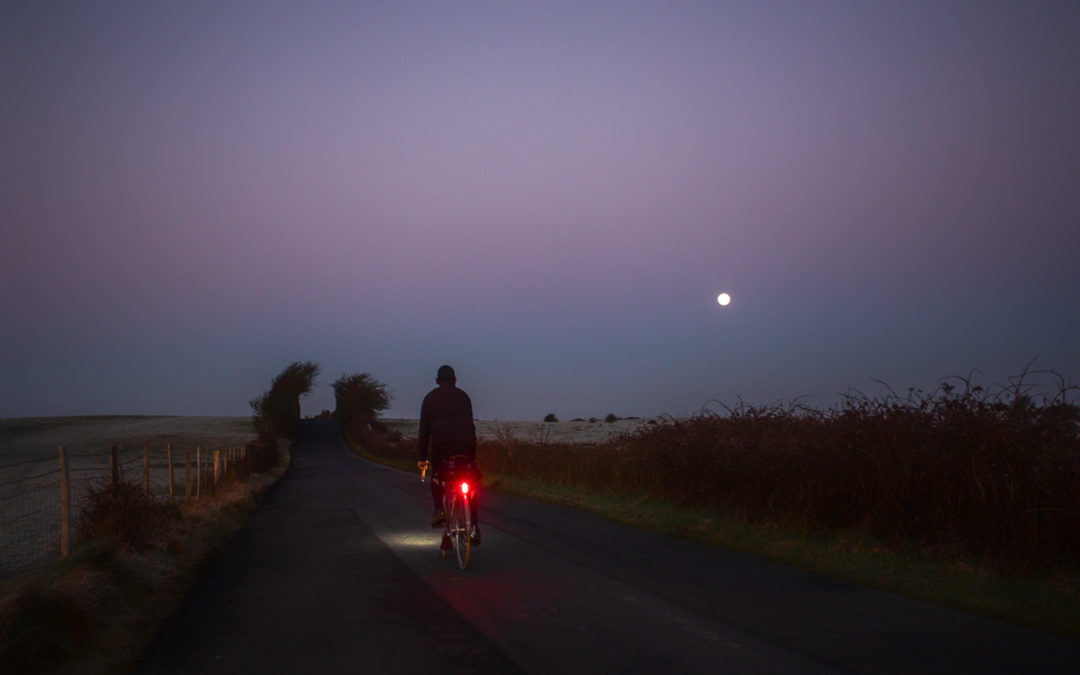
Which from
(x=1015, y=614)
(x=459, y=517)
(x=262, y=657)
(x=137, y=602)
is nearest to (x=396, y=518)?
(x=459, y=517)

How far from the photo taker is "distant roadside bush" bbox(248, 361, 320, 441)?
283 ft

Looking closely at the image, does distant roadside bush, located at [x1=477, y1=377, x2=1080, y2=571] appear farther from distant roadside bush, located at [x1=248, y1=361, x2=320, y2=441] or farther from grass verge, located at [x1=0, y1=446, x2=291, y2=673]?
distant roadside bush, located at [x1=248, y1=361, x2=320, y2=441]

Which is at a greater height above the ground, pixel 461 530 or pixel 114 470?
pixel 114 470

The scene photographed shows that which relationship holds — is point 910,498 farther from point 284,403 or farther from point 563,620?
point 284,403

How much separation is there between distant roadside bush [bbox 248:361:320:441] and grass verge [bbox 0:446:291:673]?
71.3 metres

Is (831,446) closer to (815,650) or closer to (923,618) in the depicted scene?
(923,618)

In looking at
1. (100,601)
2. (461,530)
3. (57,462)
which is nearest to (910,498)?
(461,530)

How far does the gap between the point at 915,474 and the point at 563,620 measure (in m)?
6.10

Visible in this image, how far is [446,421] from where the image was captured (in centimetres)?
1057

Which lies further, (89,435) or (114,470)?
(89,435)

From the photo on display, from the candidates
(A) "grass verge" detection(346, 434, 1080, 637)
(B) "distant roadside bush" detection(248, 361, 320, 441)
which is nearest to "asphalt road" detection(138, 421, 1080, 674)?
(A) "grass verge" detection(346, 434, 1080, 637)

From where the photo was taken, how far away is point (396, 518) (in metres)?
16.3

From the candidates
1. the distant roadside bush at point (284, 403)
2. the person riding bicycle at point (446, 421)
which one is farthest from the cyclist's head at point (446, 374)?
the distant roadside bush at point (284, 403)

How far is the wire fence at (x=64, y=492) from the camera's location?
40.7 feet
